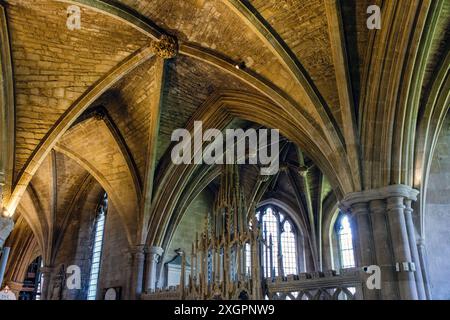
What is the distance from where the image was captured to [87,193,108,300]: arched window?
51.4ft

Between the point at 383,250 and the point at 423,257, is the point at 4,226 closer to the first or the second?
the point at 383,250

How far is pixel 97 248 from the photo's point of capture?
54.3ft

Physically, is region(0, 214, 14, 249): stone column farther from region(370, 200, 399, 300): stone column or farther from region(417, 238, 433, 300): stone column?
region(417, 238, 433, 300): stone column

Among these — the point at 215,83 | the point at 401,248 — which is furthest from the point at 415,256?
the point at 215,83

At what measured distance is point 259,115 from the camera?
11859 millimetres

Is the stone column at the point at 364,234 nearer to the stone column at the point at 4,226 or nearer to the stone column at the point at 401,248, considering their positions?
the stone column at the point at 401,248

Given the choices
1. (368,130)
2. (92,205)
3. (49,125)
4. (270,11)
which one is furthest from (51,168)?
(368,130)

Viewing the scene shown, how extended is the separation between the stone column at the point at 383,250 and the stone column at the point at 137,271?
7349 millimetres

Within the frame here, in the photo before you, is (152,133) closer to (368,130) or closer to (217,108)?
(217,108)

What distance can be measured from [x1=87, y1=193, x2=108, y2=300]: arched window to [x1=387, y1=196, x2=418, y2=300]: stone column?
11.2m

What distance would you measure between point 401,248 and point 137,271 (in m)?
7.84

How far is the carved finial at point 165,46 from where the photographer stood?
34.5 ft

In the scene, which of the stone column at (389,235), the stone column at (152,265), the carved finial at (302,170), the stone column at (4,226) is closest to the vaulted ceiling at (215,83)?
the stone column at (389,235)

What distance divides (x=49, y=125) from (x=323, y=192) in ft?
35.9
